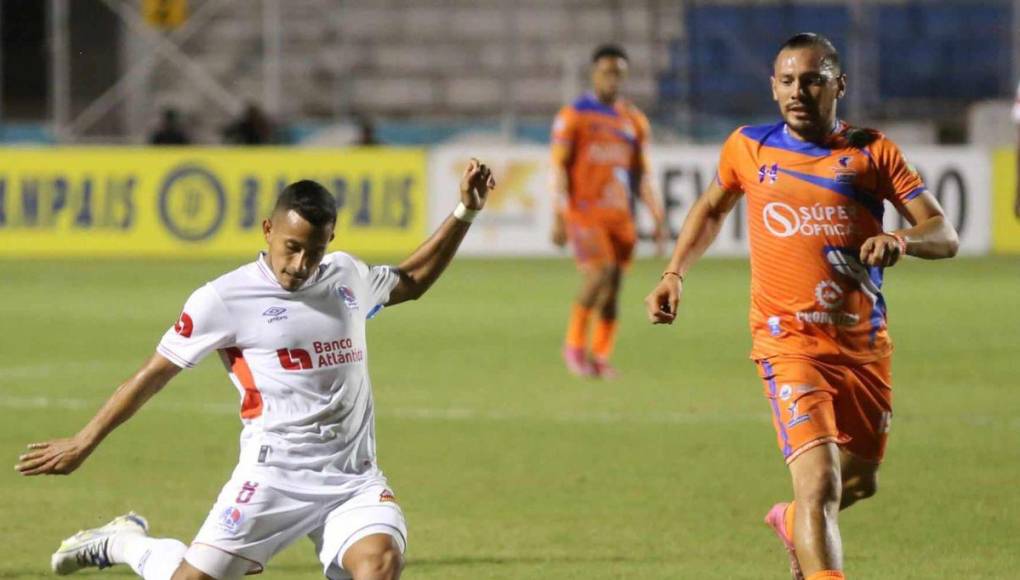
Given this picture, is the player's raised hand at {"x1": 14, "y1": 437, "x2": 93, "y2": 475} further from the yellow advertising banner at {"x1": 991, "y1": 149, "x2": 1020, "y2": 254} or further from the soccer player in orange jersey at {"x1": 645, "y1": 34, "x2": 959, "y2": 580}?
the yellow advertising banner at {"x1": 991, "y1": 149, "x2": 1020, "y2": 254}

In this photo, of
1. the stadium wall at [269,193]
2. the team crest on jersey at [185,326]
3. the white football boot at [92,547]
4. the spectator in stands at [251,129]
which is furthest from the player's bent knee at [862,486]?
the spectator in stands at [251,129]

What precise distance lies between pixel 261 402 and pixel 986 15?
89.5 ft

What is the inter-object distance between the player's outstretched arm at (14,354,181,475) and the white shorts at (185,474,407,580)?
41 centimetres

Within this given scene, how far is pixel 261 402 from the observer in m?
5.87

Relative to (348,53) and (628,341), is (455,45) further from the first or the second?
(628,341)

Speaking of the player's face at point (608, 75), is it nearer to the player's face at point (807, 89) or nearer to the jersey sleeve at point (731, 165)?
the jersey sleeve at point (731, 165)

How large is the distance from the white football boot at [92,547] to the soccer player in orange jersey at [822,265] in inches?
79.0

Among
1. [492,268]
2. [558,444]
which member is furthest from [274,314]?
[492,268]

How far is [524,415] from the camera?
38.5 ft

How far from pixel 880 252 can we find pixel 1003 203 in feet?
64.1

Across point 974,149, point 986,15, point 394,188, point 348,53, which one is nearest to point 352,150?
point 394,188

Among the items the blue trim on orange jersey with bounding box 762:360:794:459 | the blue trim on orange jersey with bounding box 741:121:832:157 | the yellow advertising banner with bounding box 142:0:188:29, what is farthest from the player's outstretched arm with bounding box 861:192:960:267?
the yellow advertising banner with bounding box 142:0:188:29

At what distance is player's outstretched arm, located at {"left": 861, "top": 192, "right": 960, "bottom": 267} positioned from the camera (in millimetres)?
5785

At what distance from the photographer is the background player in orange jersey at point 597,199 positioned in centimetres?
1379
